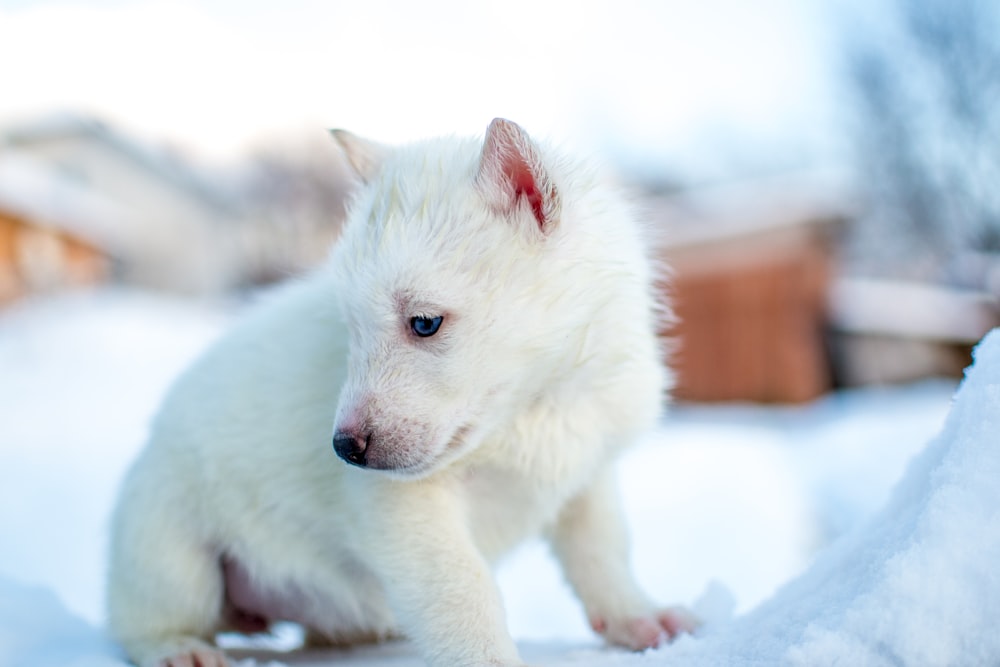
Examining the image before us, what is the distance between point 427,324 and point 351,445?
0.30m

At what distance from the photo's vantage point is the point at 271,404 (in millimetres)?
2254

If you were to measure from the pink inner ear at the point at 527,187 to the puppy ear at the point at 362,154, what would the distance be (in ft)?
1.50

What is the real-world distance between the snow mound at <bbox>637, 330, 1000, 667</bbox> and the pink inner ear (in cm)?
93

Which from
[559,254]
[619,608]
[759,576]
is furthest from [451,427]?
[759,576]

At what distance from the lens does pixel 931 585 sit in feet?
4.11

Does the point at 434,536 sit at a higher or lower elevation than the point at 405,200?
lower

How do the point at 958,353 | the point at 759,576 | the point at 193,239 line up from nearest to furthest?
the point at 759,576
the point at 958,353
the point at 193,239

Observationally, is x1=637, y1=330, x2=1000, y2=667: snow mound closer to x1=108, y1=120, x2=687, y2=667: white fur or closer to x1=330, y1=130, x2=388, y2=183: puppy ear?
x1=108, y1=120, x2=687, y2=667: white fur

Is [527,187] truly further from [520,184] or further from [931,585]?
[931,585]

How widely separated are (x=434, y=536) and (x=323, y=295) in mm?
804

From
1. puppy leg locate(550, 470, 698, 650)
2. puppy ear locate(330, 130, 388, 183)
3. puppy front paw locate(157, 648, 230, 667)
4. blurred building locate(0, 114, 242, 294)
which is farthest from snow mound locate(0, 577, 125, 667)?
blurred building locate(0, 114, 242, 294)

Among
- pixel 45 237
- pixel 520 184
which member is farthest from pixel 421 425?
pixel 45 237

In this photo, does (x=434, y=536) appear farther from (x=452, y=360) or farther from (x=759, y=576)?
(x=759, y=576)

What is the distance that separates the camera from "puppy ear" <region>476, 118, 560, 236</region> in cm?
189
